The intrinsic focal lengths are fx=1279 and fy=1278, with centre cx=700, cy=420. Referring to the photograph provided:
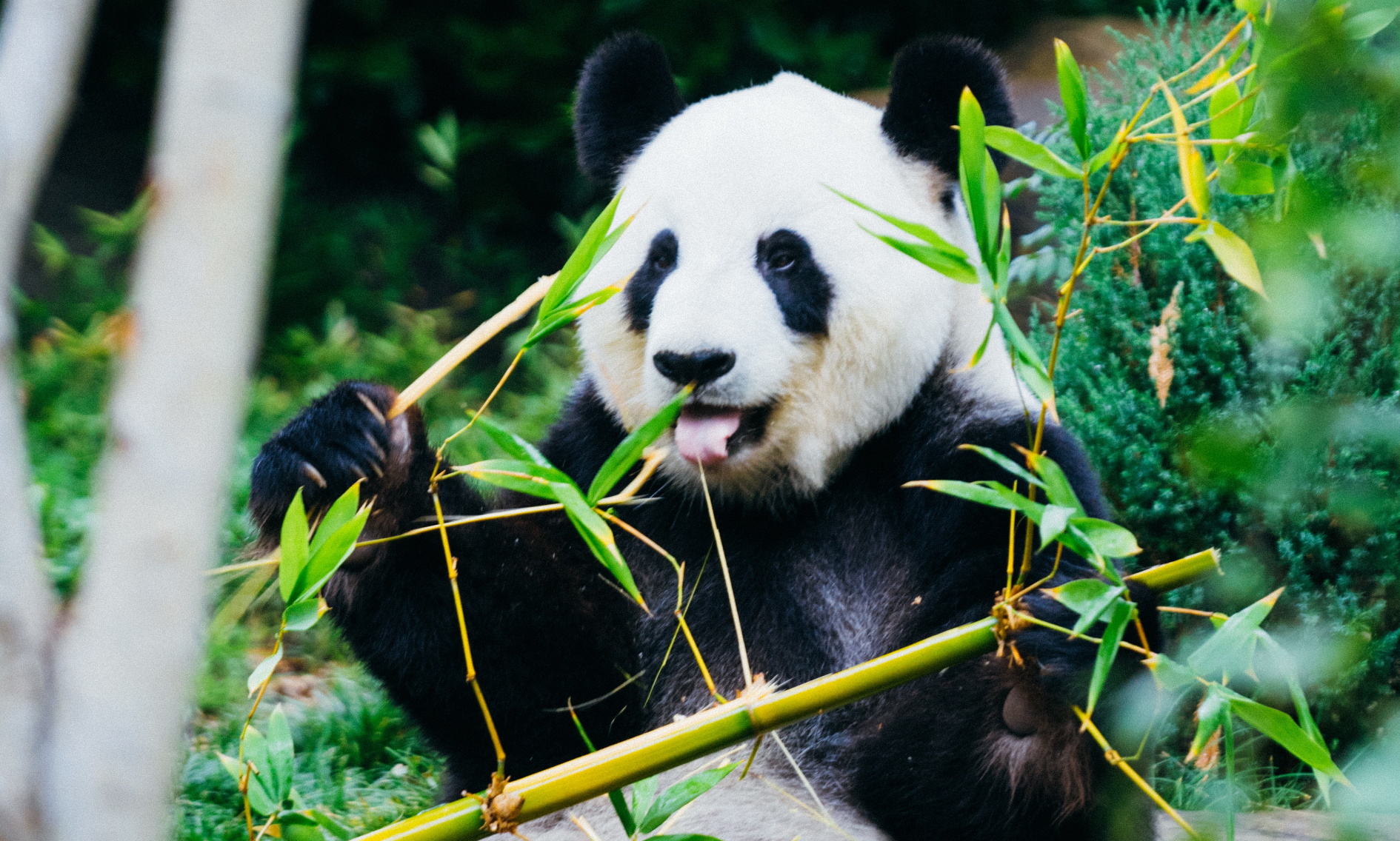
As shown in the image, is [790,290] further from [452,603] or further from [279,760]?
[279,760]

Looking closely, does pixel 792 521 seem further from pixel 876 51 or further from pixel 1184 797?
pixel 876 51

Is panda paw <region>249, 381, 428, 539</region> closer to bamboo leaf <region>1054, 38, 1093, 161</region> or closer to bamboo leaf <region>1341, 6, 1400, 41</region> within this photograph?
bamboo leaf <region>1054, 38, 1093, 161</region>

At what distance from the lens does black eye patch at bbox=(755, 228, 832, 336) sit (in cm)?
221

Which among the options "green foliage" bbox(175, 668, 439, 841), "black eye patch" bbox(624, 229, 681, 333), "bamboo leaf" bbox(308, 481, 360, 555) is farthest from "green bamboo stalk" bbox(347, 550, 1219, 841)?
"green foliage" bbox(175, 668, 439, 841)

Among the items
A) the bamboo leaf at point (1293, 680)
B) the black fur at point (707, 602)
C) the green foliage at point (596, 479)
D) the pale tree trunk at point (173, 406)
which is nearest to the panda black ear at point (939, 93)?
the black fur at point (707, 602)

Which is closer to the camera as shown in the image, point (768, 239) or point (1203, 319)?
point (768, 239)

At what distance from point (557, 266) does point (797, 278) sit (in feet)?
15.0

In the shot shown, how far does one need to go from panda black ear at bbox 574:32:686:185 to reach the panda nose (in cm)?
69

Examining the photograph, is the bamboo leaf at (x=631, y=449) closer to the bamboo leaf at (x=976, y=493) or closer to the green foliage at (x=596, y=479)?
the green foliage at (x=596, y=479)

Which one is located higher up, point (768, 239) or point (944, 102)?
point (944, 102)

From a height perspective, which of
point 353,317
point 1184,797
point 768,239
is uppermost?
point 768,239

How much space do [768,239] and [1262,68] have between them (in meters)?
1.04

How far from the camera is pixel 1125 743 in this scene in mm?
1897

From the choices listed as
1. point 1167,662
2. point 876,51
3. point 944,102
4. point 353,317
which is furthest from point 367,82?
point 1167,662
